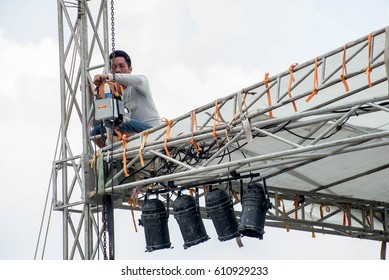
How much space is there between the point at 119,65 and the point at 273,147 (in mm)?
1969

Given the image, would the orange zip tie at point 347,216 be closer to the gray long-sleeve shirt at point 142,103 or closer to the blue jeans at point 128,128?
the gray long-sleeve shirt at point 142,103

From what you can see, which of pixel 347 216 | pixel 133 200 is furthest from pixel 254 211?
pixel 347 216

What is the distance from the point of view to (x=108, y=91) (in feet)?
45.3

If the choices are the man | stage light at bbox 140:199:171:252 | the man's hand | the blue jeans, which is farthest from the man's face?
stage light at bbox 140:199:171:252

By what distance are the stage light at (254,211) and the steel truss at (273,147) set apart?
194mm

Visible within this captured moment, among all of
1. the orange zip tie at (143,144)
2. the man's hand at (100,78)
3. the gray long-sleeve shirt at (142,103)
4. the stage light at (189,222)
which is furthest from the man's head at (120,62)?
the stage light at (189,222)

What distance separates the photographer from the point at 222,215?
535 inches

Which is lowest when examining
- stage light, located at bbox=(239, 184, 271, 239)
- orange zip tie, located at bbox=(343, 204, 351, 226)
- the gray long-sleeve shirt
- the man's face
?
stage light, located at bbox=(239, 184, 271, 239)

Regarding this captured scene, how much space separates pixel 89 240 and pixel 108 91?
5.46 ft

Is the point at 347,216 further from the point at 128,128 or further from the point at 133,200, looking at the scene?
the point at 128,128

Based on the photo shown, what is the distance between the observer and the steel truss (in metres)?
12.2

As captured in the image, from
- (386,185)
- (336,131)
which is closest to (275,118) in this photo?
(336,131)

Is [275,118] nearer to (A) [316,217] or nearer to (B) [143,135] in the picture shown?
(B) [143,135]

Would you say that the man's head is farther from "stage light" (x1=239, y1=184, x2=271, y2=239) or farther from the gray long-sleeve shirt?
"stage light" (x1=239, y1=184, x2=271, y2=239)
